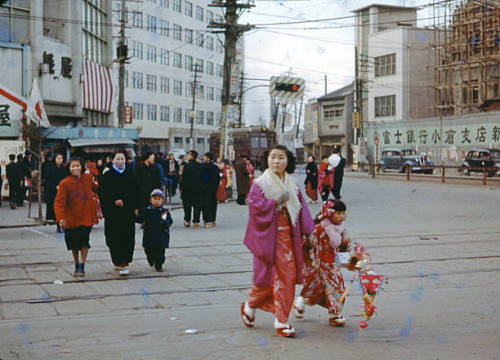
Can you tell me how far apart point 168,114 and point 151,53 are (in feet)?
21.9

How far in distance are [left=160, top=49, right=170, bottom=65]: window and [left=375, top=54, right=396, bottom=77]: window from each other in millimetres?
21537

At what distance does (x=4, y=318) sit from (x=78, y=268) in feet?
6.93

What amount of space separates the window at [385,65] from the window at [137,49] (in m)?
22.2

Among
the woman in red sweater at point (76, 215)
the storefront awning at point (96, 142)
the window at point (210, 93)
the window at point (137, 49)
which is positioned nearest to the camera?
the woman in red sweater at point (76, 215)

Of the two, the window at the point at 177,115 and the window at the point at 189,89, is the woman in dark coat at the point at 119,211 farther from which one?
the window at the point at 189,89

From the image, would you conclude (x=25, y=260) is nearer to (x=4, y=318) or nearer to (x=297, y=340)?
(x=4, y=318)

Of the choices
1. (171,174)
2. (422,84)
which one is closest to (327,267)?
(171,174)

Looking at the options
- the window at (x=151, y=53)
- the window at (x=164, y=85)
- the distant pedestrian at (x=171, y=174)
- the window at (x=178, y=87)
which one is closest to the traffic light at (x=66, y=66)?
the distant pedestrian at (x=171, y=174)

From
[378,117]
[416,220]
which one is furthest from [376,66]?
[416,220]

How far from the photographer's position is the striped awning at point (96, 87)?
31.6 metres

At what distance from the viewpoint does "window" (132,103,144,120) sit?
61562 millimetres

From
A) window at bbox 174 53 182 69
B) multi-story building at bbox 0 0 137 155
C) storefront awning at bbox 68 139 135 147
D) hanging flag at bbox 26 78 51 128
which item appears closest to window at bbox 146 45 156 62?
window at bbox 174 53 182 69

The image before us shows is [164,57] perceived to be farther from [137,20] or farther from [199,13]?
[199,13]

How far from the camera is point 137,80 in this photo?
61.8 m
